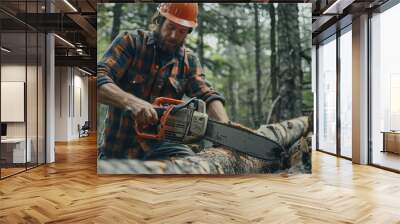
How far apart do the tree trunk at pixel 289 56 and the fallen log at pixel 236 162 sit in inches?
16.4

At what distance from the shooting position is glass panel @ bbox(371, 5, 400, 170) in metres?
7.09

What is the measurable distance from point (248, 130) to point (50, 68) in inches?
177

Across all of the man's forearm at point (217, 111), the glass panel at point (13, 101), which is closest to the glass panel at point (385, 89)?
the man's forearm at point (217, 111)

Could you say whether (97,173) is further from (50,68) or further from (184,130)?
(50,68)

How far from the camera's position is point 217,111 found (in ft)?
20.9

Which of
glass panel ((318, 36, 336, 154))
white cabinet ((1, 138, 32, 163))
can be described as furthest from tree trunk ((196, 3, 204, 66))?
glass panel ((318, 36, 336, 154))

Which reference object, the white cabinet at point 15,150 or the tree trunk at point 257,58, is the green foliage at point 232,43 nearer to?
the tree trunk at point 257,58

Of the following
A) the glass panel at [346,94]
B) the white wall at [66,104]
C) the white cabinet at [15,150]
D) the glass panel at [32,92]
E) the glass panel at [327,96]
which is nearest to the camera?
the white cabinet at [15,150]

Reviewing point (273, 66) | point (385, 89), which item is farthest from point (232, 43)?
point (385, 89)

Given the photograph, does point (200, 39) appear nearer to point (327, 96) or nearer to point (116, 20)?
point (116, 20)

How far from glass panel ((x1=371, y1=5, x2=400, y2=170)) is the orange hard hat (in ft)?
12.3

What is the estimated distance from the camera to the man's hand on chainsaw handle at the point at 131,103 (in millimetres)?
6285

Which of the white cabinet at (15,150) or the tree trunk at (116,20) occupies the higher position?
the tree trunk at (116,20)

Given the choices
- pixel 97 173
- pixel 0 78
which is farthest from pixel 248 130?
pixel 0 78
